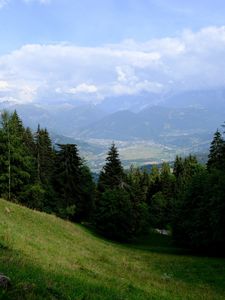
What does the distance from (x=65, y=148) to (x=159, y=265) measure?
37.4 m

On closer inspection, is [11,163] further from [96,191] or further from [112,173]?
[96,191]

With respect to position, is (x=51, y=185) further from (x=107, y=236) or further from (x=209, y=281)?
(x=209, y=281)

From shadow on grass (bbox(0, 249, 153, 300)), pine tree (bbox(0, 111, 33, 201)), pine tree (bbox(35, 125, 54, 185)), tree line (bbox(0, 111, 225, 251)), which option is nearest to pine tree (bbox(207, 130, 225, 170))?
→ tree line (bbox(0, 111, 225, 251))

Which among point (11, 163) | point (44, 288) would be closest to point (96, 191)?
point (11, 163)

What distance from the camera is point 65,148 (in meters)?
69.3

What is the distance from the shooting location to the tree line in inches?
2020

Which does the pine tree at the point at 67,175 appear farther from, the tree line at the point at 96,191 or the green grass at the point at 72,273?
the green grass at the point at 72,273

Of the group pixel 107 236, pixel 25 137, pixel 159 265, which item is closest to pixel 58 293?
pixel 159 265

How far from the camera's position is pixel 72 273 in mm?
17078

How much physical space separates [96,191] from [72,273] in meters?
65.6

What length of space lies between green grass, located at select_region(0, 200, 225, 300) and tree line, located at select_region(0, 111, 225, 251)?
14112 mm

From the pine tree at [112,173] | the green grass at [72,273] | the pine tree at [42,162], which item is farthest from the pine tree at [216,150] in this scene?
the green grass at [72,273]

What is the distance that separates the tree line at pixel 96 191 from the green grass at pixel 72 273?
14112 mm

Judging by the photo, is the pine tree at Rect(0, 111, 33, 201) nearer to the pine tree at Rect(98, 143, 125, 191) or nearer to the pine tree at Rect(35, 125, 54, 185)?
the pine tree at Rect(35, 125, 54, 185)
